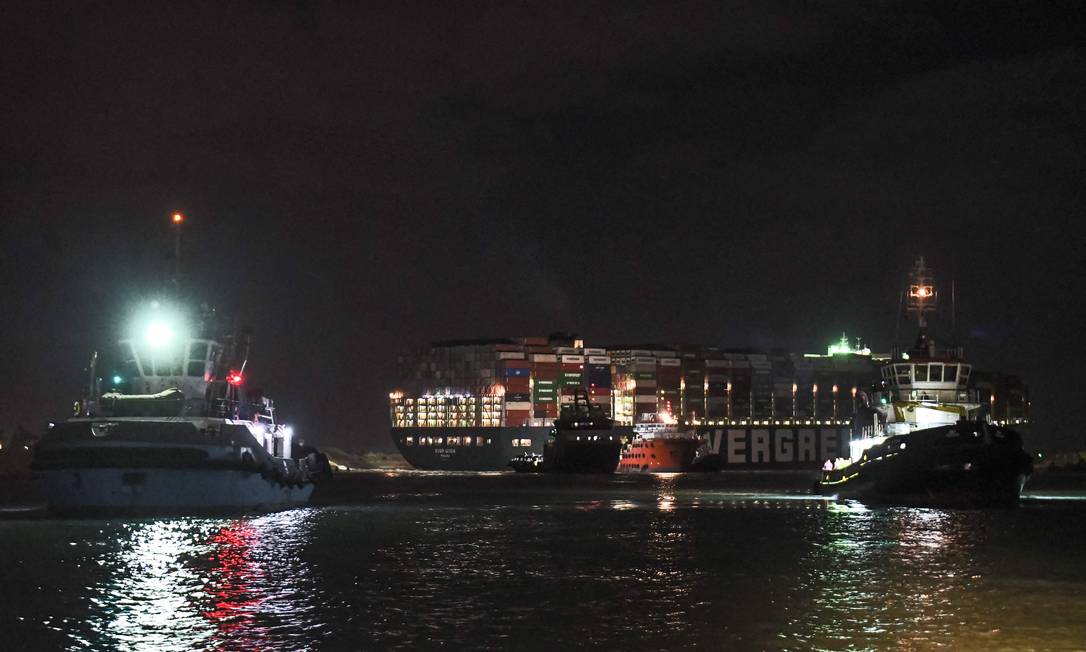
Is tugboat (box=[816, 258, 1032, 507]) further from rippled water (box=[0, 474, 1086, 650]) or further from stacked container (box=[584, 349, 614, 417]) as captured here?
stacked container (box=[584, 349, 614, 417])

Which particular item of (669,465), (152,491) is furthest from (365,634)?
(669,465)

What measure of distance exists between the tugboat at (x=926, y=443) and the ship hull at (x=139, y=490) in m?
33.1

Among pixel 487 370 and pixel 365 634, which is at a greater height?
pixel 487 370

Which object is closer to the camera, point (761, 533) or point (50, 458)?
point (761, 533)

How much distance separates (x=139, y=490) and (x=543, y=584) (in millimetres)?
26198

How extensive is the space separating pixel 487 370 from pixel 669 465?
45.4m

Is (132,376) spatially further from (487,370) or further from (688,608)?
(487,370)

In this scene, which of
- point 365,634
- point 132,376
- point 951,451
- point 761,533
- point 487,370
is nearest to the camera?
point 365,634

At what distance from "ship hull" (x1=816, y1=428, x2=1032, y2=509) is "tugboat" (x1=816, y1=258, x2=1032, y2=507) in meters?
0.05

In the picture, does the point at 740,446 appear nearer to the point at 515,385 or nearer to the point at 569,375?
the point at 569,375

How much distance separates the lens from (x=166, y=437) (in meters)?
48.8

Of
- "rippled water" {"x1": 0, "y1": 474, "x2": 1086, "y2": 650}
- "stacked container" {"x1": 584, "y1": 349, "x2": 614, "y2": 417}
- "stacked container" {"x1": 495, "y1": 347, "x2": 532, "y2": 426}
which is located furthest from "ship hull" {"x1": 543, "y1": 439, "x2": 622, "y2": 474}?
"rippled water" {"x1": 0, "y1": 474, "x2": 1086, "y2": 650}

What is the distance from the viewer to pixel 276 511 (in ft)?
189

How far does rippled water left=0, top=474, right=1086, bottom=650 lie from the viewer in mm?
20109
